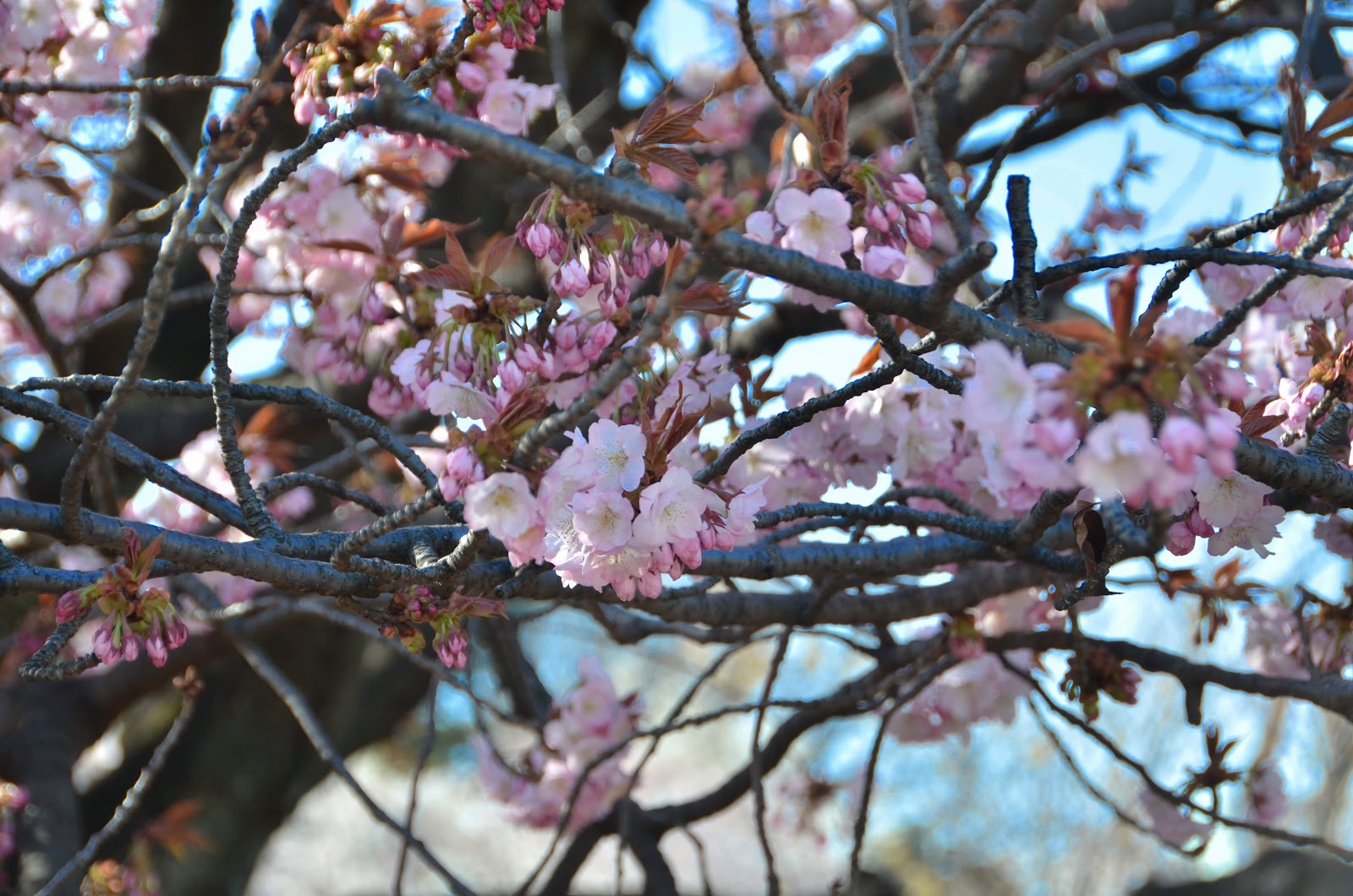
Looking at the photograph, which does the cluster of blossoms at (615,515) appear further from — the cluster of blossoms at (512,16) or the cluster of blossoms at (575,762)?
the cluster of blossoms at (575,762)

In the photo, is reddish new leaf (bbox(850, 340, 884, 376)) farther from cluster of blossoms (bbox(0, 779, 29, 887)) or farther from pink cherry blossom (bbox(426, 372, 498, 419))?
cluster of blossoms (bbox(0, 779, 29, 887))

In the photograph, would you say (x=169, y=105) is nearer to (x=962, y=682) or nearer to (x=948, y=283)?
(x=962, y=682)

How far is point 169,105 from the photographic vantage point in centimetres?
322

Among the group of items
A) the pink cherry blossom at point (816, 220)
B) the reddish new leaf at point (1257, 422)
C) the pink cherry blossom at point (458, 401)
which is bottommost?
the reddish new leaf at point (1257, 422)

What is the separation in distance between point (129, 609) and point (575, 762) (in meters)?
1.46

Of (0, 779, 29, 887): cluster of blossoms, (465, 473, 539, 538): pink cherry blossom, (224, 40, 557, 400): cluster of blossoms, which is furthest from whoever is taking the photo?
(0, 779, 29, 887): cluster of blossoms

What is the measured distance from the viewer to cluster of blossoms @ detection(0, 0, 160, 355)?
207 cm

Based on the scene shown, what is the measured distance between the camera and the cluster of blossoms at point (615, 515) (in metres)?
0.95

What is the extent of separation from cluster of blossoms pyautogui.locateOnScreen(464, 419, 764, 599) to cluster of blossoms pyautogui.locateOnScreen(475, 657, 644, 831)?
3.79 ft

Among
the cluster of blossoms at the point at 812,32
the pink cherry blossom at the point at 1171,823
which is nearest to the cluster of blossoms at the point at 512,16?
the pink cherry blossom at the point at 1171,823

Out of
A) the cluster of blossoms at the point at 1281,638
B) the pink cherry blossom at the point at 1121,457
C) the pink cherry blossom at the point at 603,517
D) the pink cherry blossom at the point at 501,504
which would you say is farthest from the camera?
the cluster of blossoms at the point at 1281,638

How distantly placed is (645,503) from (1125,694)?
122 centimetres

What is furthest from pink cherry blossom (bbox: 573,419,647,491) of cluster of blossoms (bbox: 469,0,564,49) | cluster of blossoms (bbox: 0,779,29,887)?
cluster of blossoms (bbox: 0,779,29,887)

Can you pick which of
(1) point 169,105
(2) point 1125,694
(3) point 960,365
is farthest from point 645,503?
(1) point 169,105
